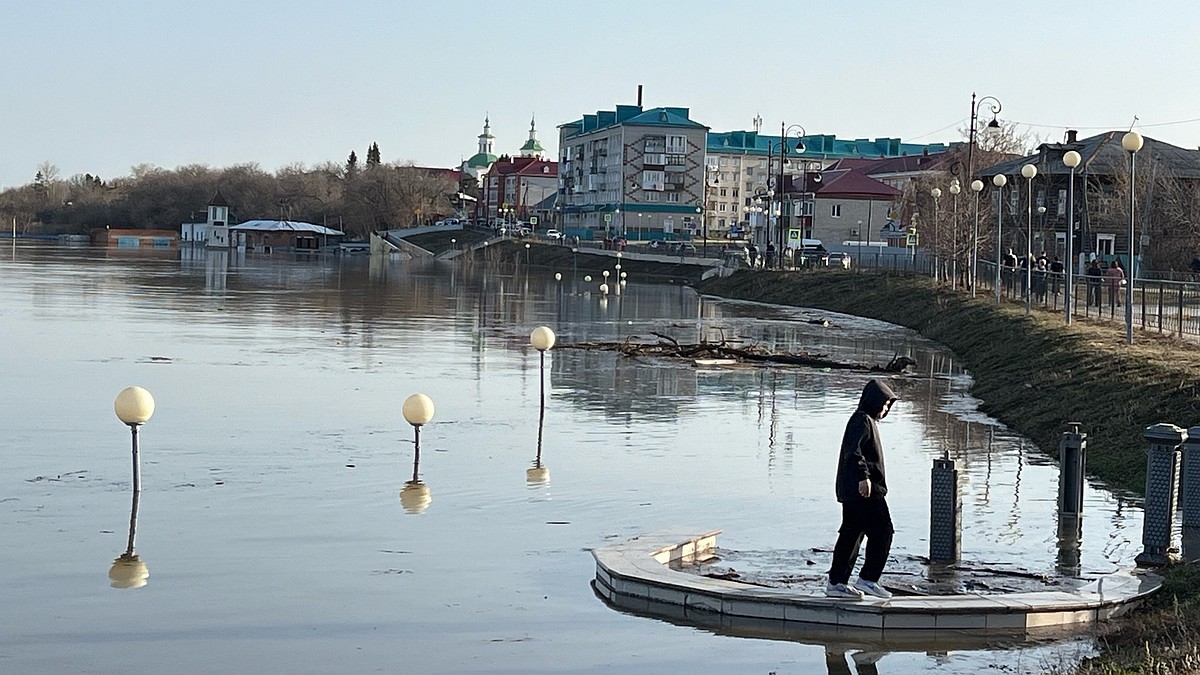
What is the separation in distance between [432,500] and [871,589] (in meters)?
6.53

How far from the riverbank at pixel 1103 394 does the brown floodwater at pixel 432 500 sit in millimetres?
533

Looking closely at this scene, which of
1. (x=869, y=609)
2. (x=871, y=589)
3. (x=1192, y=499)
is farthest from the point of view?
(x=1192, y=499)

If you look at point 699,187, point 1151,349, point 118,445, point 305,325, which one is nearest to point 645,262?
point 699,187

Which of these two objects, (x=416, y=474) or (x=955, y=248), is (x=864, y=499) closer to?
(x=416, y=474)

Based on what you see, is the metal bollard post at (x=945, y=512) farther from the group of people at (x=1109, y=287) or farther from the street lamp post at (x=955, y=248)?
the street lamp post at (x=955, y=248)

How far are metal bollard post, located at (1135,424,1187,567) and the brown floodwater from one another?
1.07 ft

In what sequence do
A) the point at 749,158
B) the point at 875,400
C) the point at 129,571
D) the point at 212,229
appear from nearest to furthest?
the point at 875,400 → the point at 129,571 → the point at 749,158 → the point at 212,229

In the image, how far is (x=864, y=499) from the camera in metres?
10.9

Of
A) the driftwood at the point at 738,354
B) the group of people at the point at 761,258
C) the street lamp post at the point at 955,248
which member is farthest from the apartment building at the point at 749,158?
the driftwood at the point at 738,354

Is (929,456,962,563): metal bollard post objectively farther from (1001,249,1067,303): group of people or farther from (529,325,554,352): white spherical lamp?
(1001,249,1067,303): group of people

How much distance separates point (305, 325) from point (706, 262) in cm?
4773

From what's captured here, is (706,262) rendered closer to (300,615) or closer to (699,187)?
(699,187)

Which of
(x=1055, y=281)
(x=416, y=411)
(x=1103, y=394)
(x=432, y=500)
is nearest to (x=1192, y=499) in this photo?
(x=432, y=500)

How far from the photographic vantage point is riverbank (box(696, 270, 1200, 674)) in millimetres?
9844
